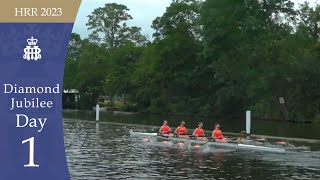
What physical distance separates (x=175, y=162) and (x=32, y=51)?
16.6 metres

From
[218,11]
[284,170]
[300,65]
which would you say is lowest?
[284,170]

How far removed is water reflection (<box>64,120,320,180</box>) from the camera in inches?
744

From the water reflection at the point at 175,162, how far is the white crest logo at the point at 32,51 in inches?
449

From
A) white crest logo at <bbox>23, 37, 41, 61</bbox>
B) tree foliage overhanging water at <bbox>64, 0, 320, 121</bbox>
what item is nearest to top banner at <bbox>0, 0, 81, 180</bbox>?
white crest logo at <bbox>23, 37, 41, 61</bbox>

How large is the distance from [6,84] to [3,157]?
98cm

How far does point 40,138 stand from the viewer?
6789 mm

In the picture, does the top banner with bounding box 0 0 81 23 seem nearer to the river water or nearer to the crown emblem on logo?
the crown emblem on logo

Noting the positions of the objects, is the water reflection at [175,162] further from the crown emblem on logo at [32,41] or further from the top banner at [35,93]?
the crown emblem on logo at [32,41]

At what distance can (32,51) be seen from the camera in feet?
22.1

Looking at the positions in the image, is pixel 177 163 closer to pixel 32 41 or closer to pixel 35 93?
pixel 35 93

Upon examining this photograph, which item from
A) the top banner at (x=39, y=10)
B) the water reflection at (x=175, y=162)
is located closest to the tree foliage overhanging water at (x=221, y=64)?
the water reflection at (x=175, y=162)

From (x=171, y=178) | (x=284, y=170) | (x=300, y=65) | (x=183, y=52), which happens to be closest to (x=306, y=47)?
(x=300, y=65)

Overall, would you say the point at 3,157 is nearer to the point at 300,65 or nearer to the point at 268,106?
the point at 300,65

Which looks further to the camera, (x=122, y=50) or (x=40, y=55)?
(x=122, y=50)
